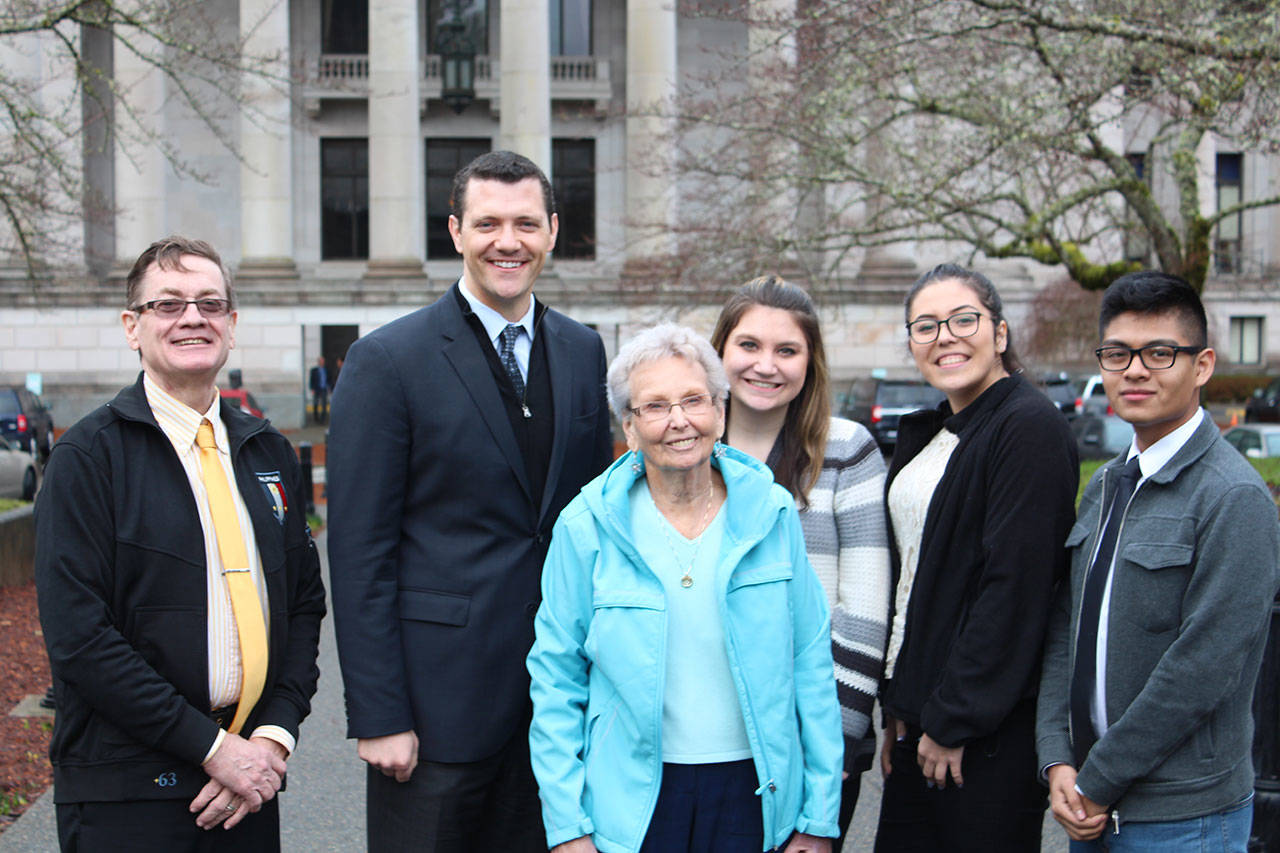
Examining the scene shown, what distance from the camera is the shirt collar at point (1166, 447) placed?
323 centimetres

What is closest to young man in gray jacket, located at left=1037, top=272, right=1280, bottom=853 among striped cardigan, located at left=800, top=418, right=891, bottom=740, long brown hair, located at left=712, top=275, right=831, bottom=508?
striped cardigan, located at left=800, top=418, right=891, bottom=740

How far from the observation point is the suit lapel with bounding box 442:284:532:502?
3572 millimetres

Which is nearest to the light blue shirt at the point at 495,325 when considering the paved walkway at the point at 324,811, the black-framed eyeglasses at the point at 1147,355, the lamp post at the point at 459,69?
the black-framed eyeglasses at the point at 1147,355

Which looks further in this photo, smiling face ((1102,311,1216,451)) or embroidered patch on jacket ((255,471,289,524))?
embroidered patch on jacket ((255,471,289,524))

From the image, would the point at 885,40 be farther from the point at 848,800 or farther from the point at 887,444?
the point at 887,444

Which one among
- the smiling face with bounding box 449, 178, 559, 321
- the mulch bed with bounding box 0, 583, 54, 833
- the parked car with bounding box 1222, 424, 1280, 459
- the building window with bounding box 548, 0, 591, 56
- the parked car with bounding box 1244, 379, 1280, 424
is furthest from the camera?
the building window with bounding box 548, 0, 591, 56

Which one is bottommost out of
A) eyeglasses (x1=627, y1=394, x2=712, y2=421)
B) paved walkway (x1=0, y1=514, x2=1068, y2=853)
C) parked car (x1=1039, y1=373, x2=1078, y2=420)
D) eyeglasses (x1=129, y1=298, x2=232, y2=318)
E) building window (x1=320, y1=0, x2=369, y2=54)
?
paved walkway (x1=0, y1=514, x2=1068, y2=853)

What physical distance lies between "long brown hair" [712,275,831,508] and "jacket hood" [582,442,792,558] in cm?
44

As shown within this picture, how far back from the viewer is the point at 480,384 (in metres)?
3.61

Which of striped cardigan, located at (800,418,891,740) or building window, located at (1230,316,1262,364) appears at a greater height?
building window, located at (1230,316,1262,364)

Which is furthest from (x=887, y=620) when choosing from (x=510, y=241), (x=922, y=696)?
(x=510, y=241)

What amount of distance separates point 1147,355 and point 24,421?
2472cm

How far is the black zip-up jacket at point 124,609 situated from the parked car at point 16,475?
16188 millimetres

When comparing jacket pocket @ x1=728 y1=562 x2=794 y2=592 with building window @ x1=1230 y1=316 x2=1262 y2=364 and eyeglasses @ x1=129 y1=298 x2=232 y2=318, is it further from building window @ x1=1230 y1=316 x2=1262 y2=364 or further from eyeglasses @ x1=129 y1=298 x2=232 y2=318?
building window @ x1=1230 y1=316 x2=1262 y2=364
